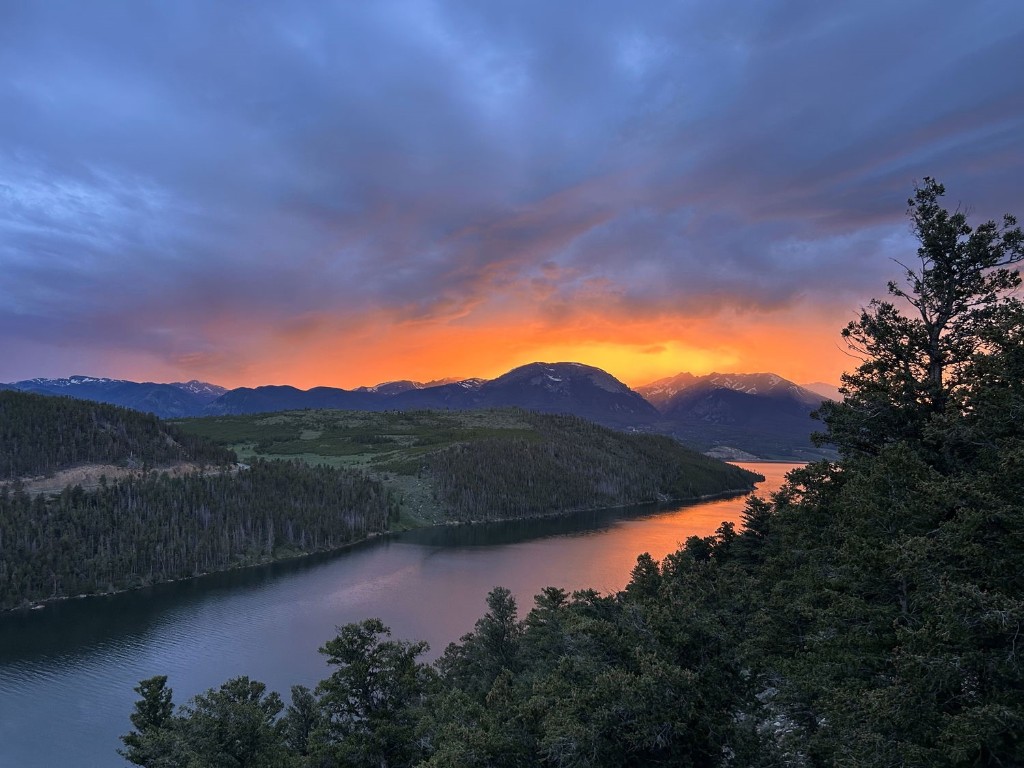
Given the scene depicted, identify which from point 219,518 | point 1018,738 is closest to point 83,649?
point 219,518

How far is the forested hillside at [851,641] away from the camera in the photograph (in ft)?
47.3

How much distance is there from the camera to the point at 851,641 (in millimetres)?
18328

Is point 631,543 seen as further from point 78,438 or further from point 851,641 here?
point 78,438

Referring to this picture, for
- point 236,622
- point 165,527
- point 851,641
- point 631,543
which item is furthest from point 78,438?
point 851,641

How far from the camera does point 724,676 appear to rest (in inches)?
961

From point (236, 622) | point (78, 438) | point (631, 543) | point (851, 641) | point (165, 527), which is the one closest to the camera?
point (851, 641)

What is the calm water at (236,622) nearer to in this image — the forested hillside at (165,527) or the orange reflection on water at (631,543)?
the orange reflection on water at (631,543)

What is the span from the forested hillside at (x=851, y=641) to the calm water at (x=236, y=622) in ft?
119

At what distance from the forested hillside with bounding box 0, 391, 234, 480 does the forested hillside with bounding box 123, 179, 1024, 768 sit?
15092 cm

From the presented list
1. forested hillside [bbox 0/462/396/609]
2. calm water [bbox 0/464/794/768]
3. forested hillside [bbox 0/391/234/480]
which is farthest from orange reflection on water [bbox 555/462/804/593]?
forested hillside [bbox 0/391/234/480]

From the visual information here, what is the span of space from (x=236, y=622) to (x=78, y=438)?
107 m

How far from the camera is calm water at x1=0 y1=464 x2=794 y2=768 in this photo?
62.2m

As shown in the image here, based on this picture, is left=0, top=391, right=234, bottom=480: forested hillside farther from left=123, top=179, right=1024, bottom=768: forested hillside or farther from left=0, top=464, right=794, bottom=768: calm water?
left=123, top=179, right=1024, bottom=768: forested hillside

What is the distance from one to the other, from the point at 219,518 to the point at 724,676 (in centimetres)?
15185
